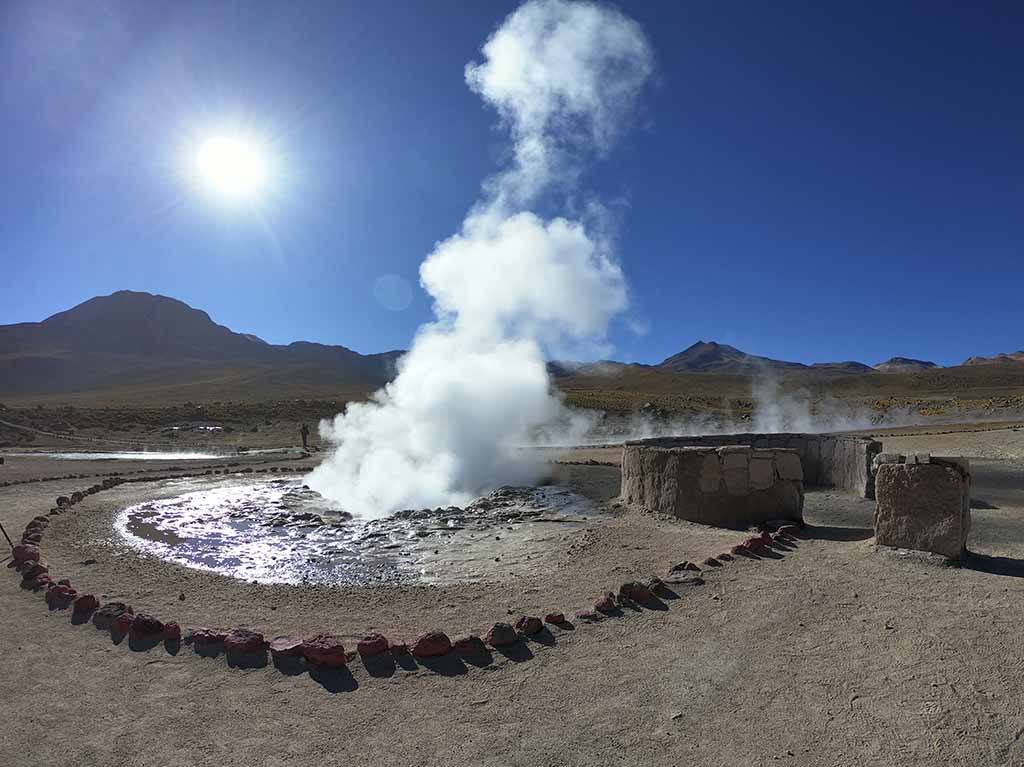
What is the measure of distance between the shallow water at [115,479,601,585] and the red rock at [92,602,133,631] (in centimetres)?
192

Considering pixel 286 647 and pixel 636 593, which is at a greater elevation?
pixel 636 593

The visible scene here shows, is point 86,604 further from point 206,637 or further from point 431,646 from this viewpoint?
point 431,646

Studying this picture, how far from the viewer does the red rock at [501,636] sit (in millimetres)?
4993

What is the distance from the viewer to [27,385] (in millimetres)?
110375

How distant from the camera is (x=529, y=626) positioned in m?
5.20

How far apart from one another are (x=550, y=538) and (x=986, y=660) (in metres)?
6.16

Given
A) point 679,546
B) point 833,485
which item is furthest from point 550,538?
point 833,485

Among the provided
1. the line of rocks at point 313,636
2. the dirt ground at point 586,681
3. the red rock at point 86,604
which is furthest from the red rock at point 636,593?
the red rock at point 86,604

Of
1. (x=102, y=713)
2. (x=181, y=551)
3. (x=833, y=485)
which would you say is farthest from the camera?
(x=833, y=485)

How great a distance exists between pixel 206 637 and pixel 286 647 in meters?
0.79

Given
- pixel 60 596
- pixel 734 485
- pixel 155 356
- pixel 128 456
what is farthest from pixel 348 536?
pixel 155 356

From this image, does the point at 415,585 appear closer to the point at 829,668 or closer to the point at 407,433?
the point at 829,668

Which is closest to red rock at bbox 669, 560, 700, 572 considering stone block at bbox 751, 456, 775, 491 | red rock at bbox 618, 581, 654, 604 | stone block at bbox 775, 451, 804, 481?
red rock at bbox 618, 581, 654, 604

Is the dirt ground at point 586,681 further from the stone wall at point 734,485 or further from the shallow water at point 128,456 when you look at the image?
the shallow water at point 128,456
